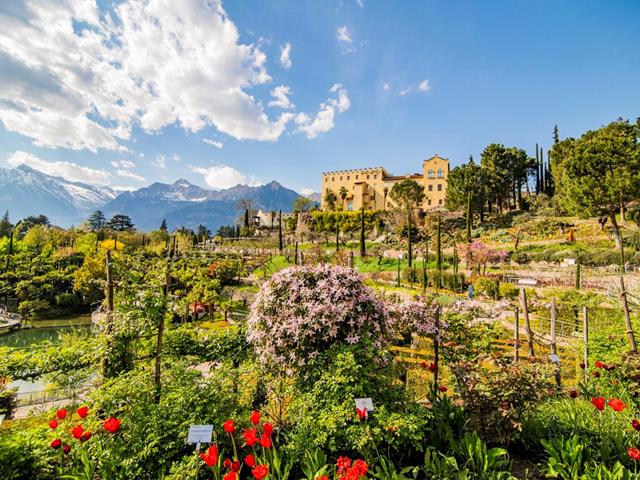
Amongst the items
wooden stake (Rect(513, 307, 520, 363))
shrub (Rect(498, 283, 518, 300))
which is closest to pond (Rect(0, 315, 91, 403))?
wooden stake (Rect(513, 307, 520, 363))

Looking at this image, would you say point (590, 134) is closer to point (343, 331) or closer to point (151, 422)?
point (343, 331)

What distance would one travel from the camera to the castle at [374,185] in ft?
156

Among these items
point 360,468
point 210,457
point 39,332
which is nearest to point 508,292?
point 360,468

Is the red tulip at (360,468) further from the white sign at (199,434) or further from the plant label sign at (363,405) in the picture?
the white sign at (199,434)

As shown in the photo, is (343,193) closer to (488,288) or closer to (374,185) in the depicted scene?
(374,185)

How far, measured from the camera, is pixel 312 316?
3625mm

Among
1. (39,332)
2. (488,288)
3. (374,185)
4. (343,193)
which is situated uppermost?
(374,185)

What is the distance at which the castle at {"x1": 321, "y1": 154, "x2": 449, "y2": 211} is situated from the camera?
47562mm

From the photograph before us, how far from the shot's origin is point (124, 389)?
3.19 metres

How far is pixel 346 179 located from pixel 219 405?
182ft

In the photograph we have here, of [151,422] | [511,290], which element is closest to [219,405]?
[151,422]

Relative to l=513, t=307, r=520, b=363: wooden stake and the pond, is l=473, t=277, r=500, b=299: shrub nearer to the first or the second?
l=513, t=307, r=520, b=363: wooden stake

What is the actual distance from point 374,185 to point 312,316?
170 ft

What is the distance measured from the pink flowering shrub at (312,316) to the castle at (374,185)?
45720 mm
